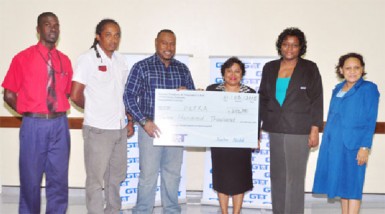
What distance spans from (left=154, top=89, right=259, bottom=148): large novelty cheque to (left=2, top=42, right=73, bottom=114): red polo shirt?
0.92 m

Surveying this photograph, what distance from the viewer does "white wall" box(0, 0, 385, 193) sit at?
534 cm

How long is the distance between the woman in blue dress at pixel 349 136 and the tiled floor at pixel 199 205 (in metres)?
1.36

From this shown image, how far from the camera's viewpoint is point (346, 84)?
3820 mm

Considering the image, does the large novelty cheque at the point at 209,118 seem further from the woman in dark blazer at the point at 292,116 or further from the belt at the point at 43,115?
the belt at the point at 43,115

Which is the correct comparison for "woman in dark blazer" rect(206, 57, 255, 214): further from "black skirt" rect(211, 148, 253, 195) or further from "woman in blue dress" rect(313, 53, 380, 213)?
"woman in blue dress" rect(313, 53, 380, 213)

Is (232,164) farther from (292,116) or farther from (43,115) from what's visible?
(43,115)

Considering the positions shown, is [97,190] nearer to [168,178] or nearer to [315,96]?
[168,178]

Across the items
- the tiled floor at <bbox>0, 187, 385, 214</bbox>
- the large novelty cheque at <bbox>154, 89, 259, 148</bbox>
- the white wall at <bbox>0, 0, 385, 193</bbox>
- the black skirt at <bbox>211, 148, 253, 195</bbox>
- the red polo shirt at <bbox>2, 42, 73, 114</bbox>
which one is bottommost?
the tiled floor at <bbox>0, 187, 385, 214</bbox>

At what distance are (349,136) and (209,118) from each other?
1204mm

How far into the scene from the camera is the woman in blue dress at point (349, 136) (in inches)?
142

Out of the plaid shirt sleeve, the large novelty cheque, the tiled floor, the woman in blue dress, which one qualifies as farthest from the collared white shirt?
the woman in blue dress

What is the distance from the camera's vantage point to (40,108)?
358 centimetres

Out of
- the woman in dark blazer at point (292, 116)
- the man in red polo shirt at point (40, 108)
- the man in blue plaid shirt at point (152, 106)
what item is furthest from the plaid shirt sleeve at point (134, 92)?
the woman in dark blazer at point (292, 116)

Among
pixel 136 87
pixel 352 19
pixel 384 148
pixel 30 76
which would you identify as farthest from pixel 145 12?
pixel 384 148
